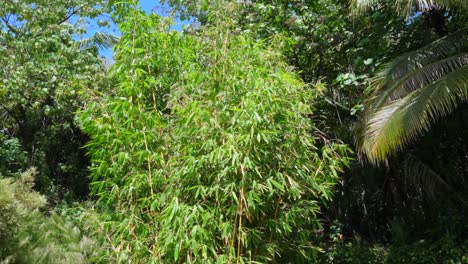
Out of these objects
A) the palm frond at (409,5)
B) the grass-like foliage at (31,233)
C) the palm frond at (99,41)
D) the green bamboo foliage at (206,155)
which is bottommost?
the grass-like foliage at (31,233)

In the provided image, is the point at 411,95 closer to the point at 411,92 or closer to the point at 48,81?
the point at 411,92

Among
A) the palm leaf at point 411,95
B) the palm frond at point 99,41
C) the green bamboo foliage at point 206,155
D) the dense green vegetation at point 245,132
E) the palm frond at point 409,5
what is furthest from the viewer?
the palm frond at point 99,41

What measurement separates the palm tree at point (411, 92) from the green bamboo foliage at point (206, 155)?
68cm

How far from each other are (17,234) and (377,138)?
4.33 m

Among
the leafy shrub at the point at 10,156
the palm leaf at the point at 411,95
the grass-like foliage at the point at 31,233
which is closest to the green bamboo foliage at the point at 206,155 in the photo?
the palm leaf at the point at 411,95

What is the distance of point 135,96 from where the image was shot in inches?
182

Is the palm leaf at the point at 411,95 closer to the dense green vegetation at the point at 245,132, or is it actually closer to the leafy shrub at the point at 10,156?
the dense green vegetation at the point at 245,132

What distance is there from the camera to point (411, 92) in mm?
5039

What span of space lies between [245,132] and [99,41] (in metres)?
6.09

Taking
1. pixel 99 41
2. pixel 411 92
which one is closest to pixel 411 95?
pixel 411 92

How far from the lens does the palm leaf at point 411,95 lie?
4.57m

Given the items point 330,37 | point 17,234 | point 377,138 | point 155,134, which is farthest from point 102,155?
point 330,37

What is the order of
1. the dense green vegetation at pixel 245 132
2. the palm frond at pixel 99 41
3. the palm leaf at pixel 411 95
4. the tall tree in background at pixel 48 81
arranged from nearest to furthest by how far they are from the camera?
the dense green vegetation at pixel 245 132
the palm leaf at pixel 411 95
the tall tree in background at pixel 48 81
the palm frond at pixel 99 41

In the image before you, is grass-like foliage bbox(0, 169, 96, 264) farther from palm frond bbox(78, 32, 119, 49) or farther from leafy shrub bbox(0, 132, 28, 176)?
palm frond bbox(78, 32, 119, 49)
